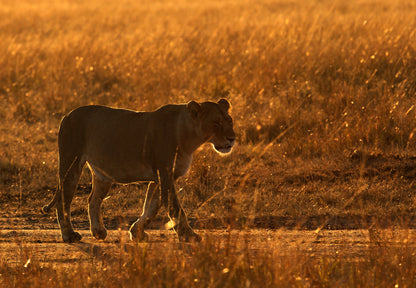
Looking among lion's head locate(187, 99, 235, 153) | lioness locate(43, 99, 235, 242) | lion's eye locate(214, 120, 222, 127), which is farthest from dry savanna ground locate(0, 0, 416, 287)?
lion's eye locate(214, 120, 222, 127)

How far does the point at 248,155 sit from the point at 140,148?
3596mm

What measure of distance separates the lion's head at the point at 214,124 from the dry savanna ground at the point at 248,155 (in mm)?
425

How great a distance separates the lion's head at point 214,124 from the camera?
627 centimetres

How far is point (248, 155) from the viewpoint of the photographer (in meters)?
10.0

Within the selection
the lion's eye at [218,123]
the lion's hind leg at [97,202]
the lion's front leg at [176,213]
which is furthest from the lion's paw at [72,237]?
the lion's eye at [218,123]

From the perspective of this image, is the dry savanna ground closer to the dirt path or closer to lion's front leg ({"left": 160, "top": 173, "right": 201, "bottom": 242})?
the dirt path

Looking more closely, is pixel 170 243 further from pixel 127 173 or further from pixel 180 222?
pixel 127 173

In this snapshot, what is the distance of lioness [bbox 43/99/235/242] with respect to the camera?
6324 millimetres

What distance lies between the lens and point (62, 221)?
6.92 metres

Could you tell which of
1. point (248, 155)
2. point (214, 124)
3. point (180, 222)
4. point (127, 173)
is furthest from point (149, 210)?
point (248, 155)

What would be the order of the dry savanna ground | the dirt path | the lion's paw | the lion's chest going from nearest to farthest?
the dry savanna ground
the dirt path
the lion's chest
the lion's paw

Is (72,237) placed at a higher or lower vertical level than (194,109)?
lower

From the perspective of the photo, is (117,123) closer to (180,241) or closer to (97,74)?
(180,241)

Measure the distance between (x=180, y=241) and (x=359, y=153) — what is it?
156 inches
